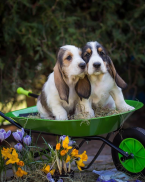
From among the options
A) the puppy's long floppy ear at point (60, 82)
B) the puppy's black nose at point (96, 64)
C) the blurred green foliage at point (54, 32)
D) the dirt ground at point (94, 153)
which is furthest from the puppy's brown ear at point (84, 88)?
the blurred green foliage at point (54, 32)

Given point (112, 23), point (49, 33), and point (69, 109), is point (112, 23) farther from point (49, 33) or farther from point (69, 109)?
point (69, 109)

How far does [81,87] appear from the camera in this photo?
232cm

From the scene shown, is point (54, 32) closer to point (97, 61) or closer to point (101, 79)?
point (101, 79)

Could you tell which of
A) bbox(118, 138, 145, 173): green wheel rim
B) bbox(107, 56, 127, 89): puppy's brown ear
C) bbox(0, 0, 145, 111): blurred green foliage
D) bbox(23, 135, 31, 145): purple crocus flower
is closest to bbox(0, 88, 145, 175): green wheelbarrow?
bbox(118, 138, 145, 173): green wheel rim

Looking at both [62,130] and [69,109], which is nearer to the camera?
[62,130]

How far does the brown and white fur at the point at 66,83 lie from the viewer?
224 centimetres

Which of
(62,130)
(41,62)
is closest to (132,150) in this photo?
(62,130)

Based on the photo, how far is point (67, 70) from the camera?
2.30 metres

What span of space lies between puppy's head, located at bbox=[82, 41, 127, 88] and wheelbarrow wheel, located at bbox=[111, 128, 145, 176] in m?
0.46

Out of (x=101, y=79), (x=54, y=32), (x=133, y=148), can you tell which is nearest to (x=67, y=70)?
(x=101, y=79)

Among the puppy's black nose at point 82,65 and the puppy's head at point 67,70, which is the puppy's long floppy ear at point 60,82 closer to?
the puppy's head at point 67,70

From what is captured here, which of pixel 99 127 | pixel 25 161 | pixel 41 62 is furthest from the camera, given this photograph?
pixel 41 62

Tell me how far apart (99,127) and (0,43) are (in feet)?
8.89

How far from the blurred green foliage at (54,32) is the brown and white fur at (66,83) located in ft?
4.61
